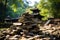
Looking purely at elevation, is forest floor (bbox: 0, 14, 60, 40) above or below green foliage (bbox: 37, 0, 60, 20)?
below

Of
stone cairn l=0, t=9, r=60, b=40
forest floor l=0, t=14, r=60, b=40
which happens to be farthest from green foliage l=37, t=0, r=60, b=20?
forest floor l=0, t=14, r=60, b=40

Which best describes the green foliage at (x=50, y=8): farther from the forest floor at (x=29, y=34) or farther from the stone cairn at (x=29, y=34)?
the forest floor at (x=29, y=34)

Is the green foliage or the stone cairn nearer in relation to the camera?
the stone cairn

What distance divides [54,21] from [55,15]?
123 centimetres

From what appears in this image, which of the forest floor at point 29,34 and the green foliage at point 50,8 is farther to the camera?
the green foliage at point 50,8

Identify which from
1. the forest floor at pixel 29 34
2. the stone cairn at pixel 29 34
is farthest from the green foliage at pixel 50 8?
the forest floor at pixel 29 34

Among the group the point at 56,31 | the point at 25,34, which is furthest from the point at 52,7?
the point at 25,34

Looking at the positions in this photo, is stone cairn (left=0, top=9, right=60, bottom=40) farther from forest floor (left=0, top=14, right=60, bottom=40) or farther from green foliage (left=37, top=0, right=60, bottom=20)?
green foliage (left=37, top=0, right=60, bottom=20)

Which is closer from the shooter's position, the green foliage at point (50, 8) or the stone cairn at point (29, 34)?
the stone cairn at point (29, 34)

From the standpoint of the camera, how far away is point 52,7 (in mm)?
16672

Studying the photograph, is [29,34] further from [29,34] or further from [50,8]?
[50,8]

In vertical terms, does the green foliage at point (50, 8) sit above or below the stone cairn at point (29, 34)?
above

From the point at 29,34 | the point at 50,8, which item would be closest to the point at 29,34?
the point at 29,34

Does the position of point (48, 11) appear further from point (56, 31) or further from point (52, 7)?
point (56, 31)
